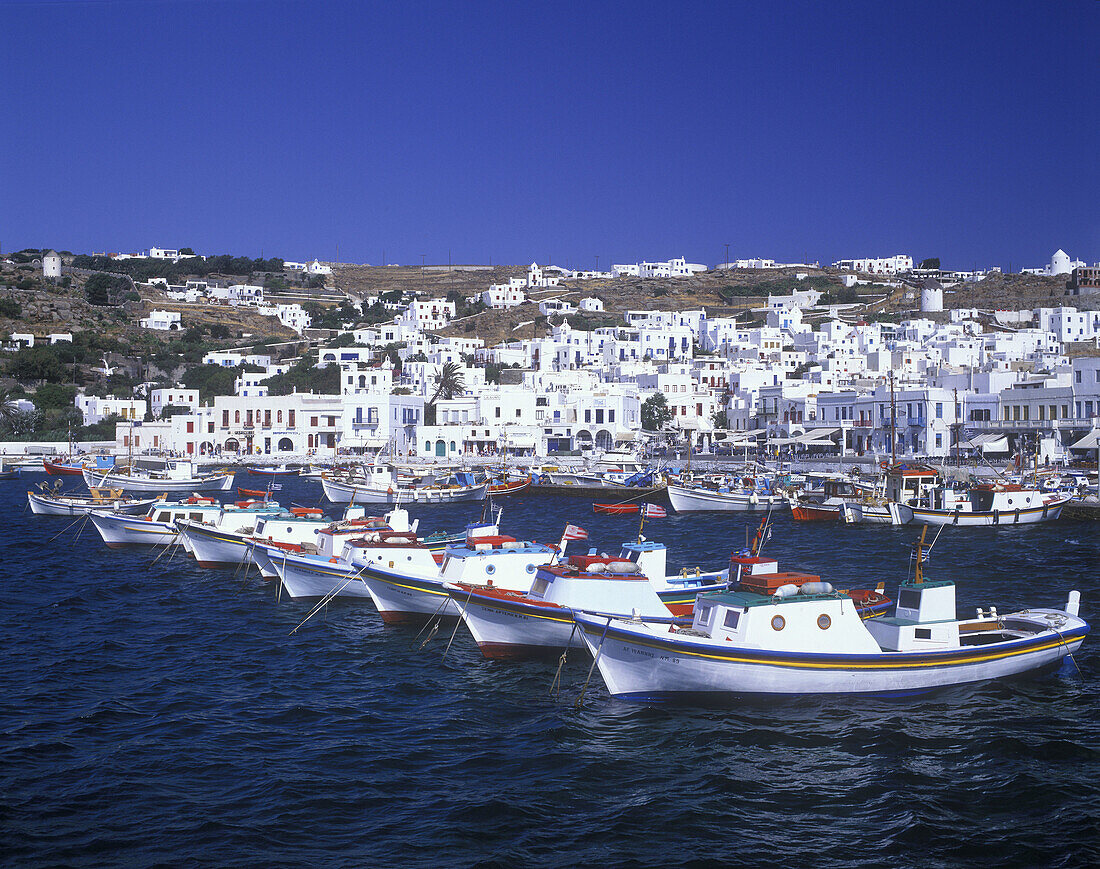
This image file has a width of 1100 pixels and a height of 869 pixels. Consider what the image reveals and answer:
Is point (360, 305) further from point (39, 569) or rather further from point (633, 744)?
point (633, 744)

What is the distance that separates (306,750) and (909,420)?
204 feet

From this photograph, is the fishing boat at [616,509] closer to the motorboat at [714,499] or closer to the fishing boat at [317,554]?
the motorboat at [714,499]

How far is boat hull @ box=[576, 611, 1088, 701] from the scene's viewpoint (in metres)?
15.7

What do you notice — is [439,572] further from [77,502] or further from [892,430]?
[892,430]

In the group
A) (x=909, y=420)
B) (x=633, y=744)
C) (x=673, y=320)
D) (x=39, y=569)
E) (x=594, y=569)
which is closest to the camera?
(x=633, y=744)

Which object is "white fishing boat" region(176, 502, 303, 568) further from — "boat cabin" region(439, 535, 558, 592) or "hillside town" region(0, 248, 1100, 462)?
"hillside town" region(0, 248, 1100, 462)

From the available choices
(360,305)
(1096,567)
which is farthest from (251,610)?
(360,305)

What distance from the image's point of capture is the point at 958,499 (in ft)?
144

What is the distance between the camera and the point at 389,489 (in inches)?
2304

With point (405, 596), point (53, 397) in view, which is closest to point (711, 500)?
point (405, 596)

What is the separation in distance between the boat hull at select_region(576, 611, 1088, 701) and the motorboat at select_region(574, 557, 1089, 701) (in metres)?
0.02

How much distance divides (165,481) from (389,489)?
1511cm

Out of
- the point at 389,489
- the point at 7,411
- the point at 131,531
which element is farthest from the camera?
the point at 7,411

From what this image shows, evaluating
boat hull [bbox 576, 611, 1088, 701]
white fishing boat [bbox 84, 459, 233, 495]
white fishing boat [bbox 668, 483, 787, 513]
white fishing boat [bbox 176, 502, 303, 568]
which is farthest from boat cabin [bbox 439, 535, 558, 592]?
white fishing boat [bbox 84, 459, 233, 495]
